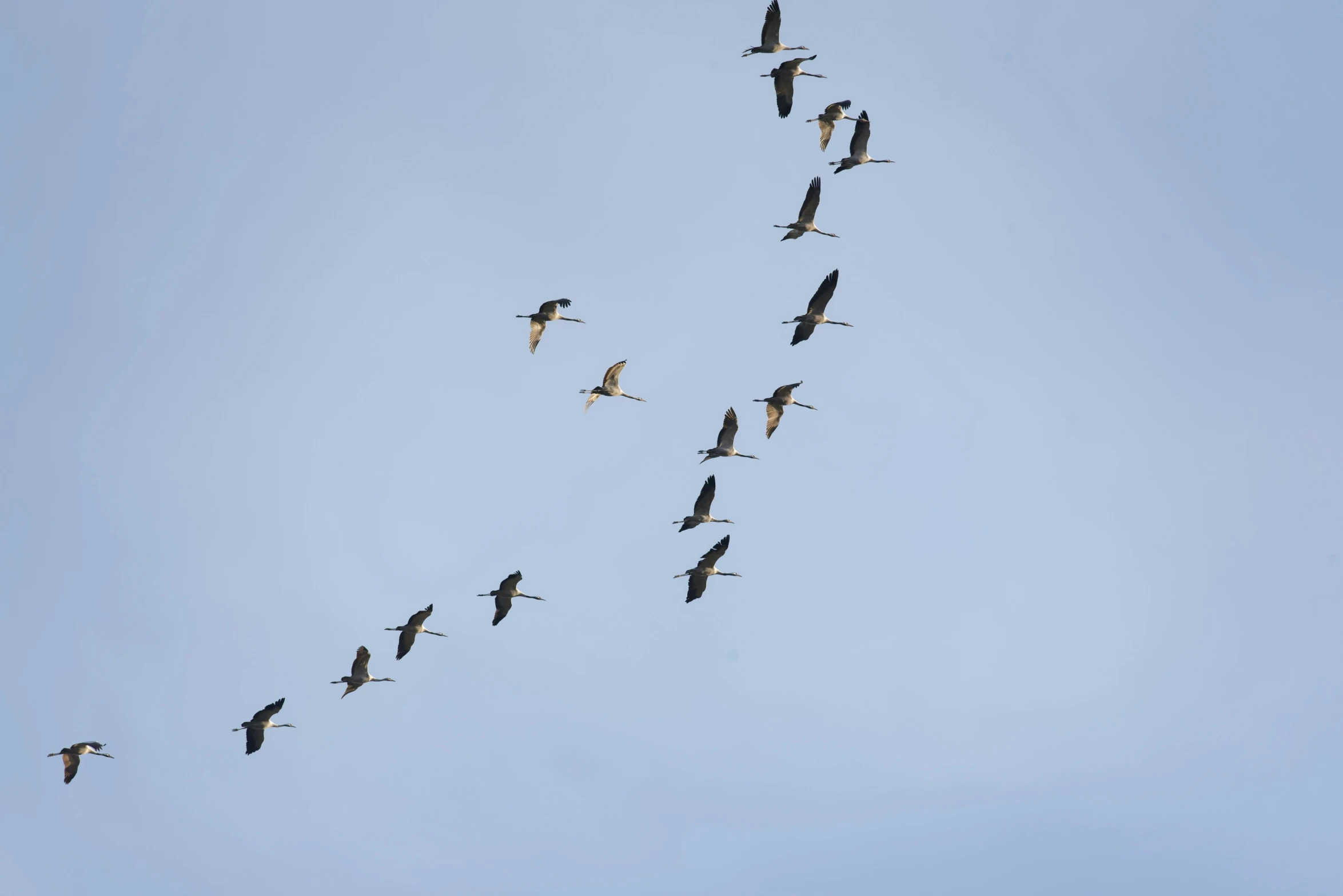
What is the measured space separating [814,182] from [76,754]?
3094 centimetres

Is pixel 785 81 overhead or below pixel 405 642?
overhead

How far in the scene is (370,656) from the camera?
6588 centimetres

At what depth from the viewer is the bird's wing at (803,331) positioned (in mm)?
65125

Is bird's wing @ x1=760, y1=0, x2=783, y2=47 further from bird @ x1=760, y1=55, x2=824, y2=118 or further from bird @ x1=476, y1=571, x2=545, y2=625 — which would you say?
bird @ x1=476, y1=571, x2=545, y2=625

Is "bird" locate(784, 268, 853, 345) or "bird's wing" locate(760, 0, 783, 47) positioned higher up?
"bird's wing" locate(760, 0, 783, 47)

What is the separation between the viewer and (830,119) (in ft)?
213

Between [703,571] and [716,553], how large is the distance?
103 cm

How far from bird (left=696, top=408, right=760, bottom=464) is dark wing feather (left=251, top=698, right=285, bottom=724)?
53.2ft

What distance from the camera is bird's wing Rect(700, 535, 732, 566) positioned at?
6556 centimetres

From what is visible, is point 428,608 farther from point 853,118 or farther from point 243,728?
point 853,118

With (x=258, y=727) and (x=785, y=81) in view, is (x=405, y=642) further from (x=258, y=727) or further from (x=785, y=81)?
(x=785, y=81)

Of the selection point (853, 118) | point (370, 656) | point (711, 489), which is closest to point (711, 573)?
point (711, 489)

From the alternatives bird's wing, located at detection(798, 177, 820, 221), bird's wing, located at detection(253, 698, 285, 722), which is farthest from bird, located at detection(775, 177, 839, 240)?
bird's wing, located at detection(253, 698, 285, 722)

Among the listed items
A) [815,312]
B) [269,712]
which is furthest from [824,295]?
[269,712]
